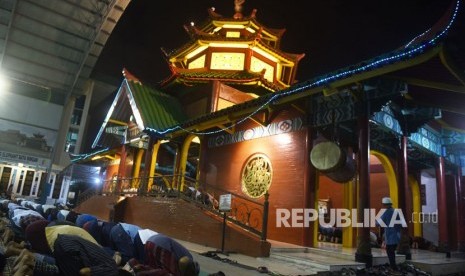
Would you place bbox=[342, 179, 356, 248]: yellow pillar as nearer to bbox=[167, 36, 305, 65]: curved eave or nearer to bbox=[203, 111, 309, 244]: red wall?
bbox=[203, 111, 309, 244]: red wall

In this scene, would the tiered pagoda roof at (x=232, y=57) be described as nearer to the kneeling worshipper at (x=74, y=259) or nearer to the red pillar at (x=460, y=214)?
the red pillar at (x=460, y=214)

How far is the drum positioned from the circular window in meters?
2.37

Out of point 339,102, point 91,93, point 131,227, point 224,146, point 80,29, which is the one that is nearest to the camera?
point 131,227

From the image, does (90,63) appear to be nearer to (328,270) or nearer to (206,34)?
(206,34)

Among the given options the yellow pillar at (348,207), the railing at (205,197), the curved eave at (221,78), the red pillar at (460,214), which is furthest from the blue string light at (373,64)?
the red pillar at (460,214)

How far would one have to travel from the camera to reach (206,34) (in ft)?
56.1

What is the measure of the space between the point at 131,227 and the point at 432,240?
518 inches

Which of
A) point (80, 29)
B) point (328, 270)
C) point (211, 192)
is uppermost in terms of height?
point (80, 29)

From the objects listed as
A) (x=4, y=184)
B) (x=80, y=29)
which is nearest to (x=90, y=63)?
(x=80, y=29)

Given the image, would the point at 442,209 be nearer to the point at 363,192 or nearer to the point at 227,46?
the point at 363,192

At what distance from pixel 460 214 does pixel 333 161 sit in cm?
880

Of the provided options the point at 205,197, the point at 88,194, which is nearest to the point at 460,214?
the point at 205,197

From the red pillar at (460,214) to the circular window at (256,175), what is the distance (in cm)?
842

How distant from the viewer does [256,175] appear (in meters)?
11.9
